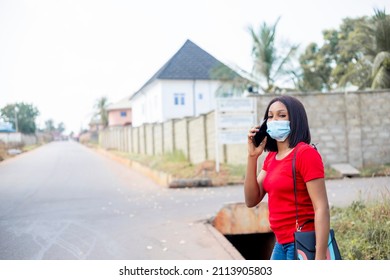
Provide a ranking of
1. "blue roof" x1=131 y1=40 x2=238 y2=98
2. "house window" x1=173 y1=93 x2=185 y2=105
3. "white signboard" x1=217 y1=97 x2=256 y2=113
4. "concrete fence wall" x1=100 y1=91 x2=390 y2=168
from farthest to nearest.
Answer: "white signboard" x1=217 y1=97 x2=256 y2=113 < "house window" x1=173 y1=93 x2=185 y2=105 < "concrete fence wall" x1=100 y1=91 x2=390 y2=168 < "blue roof" x1=131 y1=40 x2=238 y2=98

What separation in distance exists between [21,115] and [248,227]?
2.46 metres

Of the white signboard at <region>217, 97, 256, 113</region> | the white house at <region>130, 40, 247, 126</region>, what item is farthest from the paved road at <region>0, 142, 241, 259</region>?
the white signboard at <region>217, 97, 256, 113</region>

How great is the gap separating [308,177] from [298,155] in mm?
99

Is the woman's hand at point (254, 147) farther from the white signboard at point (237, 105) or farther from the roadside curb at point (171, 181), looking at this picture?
the white signboard at point (237, 105)

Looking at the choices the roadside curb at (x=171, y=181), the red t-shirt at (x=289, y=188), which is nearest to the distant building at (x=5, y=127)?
the red t-shirt at (x=289, y=188)

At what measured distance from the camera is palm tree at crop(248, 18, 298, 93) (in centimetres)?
356

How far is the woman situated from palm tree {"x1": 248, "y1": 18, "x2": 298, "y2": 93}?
5.85 feet

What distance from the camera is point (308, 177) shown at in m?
1.66

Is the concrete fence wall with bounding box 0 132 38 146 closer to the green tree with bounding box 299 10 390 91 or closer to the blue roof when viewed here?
the blue roof

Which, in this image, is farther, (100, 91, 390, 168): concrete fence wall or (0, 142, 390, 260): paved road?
(100, 91, 390, 168): concrete fence wall

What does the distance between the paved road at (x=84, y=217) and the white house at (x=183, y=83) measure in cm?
95

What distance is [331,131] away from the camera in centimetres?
716
